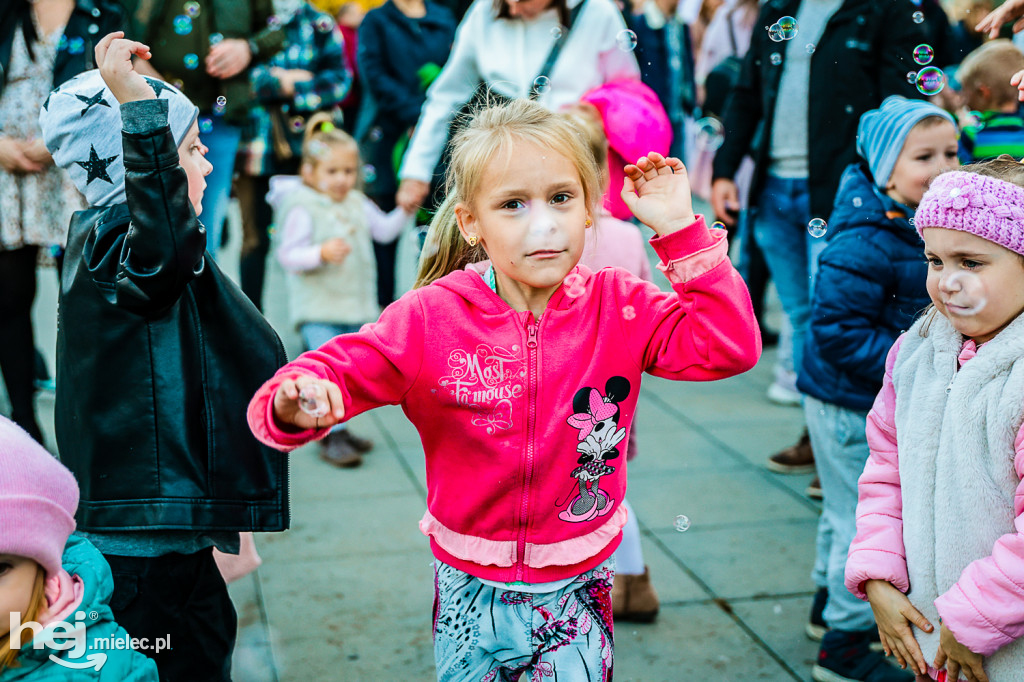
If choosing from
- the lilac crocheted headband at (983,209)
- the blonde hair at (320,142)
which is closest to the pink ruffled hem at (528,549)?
the lilac crocheted headband at (983,209)

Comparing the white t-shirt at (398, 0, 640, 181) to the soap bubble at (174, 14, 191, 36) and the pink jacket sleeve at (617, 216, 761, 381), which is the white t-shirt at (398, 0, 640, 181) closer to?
the soap bubble at (174, 14, 191, 36)

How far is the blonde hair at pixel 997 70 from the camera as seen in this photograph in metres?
→ 4.31

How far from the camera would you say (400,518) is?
14.8 feet

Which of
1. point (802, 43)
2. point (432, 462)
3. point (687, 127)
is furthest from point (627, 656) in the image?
point (687, 127)

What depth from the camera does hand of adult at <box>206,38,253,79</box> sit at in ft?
15.8

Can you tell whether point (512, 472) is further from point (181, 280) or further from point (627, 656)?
point (627, 656)

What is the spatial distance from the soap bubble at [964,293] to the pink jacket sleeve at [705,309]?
1.30 feet

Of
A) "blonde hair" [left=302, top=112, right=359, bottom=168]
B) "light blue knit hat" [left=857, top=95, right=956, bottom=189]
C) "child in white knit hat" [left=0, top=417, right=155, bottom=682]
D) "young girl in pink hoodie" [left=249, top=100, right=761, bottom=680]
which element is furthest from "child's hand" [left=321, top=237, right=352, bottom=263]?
"child in white knit hat" [left=0, top=417, right=155, bottom=682]

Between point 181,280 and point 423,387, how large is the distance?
0.65 meters

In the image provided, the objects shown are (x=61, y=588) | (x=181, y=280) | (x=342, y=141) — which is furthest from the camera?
(x=342, y=141)

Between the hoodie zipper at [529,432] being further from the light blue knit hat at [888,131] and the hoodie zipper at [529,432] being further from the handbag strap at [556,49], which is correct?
the handbag strap at [556,49]

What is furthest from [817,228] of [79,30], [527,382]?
[79,30]

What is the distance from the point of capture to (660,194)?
2057 millimetres

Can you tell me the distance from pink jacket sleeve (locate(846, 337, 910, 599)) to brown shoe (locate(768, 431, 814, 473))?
268 cm
